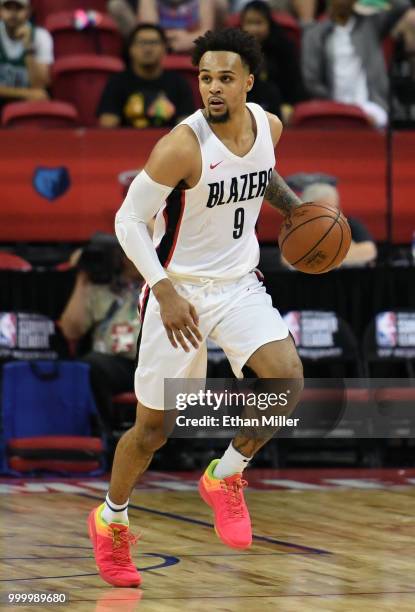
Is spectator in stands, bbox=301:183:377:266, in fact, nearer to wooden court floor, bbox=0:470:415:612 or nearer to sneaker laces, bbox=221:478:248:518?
wooden court floor, bbox=0:470:415:612

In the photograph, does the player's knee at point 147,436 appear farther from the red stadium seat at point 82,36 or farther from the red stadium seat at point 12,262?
the red stadium seat at point 82,36

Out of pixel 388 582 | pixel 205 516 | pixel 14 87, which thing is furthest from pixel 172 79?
pixel 388 582

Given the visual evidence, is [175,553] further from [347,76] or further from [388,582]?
[347,76]

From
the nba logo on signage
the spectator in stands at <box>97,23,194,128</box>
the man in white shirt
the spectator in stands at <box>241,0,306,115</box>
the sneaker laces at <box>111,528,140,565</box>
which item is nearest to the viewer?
the sneaker laces at <box>111,528,140,565</box>

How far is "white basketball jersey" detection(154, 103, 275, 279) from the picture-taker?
528 centimetres

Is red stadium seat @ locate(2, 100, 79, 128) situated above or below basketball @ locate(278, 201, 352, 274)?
above

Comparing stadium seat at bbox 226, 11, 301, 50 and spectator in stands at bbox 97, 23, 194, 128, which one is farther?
stadium seat at bbox 226, 11, 301, 50

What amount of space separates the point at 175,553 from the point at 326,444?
3.42m

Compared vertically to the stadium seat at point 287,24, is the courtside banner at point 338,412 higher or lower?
lower

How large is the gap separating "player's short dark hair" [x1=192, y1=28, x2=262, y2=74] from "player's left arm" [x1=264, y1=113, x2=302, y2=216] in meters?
0.37

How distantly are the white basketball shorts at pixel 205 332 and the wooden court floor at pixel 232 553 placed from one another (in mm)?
793

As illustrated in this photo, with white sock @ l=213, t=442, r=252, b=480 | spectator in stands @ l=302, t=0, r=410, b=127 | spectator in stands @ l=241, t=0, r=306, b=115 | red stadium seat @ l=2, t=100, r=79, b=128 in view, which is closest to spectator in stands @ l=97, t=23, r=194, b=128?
red stadium seat @ l=2, t=100, r=79, b=128

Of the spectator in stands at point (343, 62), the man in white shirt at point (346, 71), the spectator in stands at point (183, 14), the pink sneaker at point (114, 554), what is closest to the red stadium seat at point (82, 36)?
the spectator in stands at point (183, 14)

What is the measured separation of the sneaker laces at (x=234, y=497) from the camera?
5.41 meters
